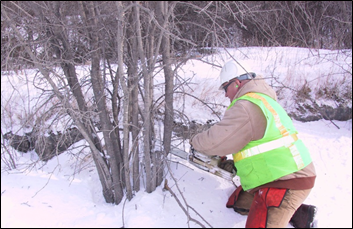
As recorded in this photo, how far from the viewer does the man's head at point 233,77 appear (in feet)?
8.48

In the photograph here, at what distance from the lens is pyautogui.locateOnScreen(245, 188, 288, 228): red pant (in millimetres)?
2207

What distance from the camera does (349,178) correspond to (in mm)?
3604

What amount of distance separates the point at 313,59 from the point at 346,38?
314cm

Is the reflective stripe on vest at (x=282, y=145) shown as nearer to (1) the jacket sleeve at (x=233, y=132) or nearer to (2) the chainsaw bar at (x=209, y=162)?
(1) the jacket sleeve at (x=233, y=132)

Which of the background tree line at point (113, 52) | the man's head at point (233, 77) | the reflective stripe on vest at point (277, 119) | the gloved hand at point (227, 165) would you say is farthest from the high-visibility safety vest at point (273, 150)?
the background tree line at point (113, 52)

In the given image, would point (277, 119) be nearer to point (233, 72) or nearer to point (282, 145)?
point (282, 145)

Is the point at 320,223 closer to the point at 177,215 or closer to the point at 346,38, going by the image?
the point at 177,215

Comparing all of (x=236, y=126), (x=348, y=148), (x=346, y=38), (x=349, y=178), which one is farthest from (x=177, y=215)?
(x=346, y=38)

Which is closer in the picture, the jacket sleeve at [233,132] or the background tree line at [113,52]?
the jacket sleeve at [233,132]

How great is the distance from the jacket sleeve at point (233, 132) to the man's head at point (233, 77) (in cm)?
36

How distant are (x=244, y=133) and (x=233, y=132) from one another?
0.31 feet

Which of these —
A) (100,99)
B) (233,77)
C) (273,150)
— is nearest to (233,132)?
(273,150)

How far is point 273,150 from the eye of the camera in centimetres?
224

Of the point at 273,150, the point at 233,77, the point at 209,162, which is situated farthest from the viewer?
the point at 209,162
